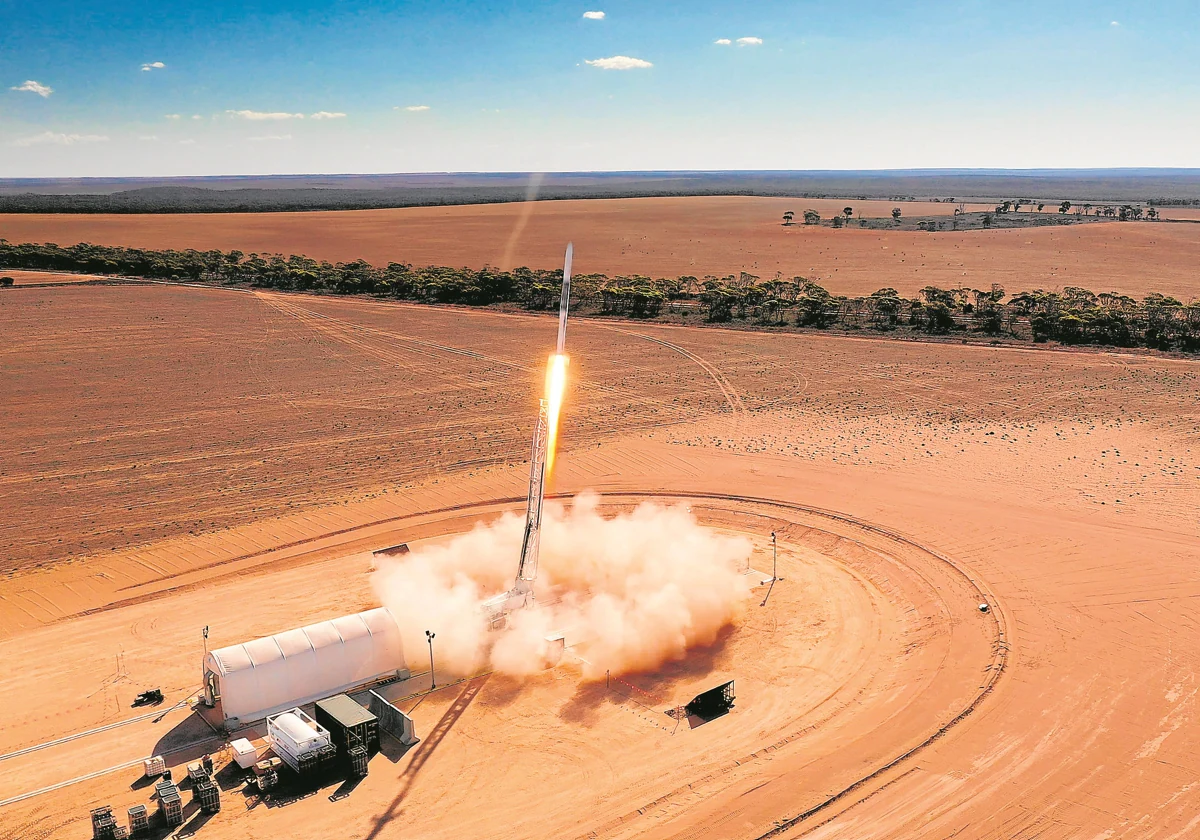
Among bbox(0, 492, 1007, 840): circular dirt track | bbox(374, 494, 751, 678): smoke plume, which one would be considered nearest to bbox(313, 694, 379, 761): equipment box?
bbox(0, 492, 1007, 840): circular dirt track

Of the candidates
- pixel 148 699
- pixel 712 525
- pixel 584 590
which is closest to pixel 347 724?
pixel 148 699

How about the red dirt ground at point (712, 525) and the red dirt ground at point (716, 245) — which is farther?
the red dirt ground at point (716, 245)

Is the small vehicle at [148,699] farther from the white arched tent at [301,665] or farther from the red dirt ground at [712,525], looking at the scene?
the white arched tent at [301,665]

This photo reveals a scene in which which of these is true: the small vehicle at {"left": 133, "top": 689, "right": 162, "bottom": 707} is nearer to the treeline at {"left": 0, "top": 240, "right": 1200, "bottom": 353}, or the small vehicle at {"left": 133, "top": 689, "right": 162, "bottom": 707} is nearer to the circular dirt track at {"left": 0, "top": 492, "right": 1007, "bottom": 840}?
the circular dirt track at {"left": 0, "top": 492, "right": 1007, "bottom": 840}

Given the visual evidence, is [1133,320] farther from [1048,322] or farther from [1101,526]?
[1101,526]

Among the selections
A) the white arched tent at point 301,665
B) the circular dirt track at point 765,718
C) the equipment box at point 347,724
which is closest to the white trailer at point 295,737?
the equipment box at point 347,724
